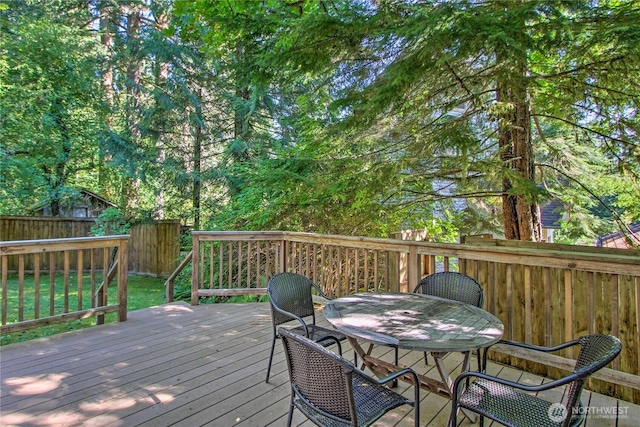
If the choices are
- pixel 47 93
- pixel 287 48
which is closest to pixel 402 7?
pixel 287 48

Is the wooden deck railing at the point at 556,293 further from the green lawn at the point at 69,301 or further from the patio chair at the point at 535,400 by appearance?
the green lawn at the point at 69,301

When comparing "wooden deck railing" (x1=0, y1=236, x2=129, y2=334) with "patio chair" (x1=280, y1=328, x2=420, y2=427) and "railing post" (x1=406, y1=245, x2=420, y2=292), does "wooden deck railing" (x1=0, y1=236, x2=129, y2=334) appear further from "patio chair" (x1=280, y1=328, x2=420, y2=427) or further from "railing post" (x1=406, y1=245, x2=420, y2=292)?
"railing post" (x1=406, y1=245, x2=420, y2=292)

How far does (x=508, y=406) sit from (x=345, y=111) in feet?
15.7

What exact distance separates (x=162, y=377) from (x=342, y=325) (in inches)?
67.4

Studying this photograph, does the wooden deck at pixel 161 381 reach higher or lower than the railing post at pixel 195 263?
lower

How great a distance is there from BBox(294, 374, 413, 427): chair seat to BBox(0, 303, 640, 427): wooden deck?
581mm

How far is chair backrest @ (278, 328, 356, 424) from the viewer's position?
4.79 feet

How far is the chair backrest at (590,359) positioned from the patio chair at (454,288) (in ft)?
3.01

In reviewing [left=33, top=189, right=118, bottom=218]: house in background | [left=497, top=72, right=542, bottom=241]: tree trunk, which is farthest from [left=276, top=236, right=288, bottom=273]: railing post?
[left=33, top=189, right=118, bottom=218]: house in background

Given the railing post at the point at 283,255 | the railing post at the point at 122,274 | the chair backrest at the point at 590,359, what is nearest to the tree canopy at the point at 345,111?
the railing post at the point at 283,255

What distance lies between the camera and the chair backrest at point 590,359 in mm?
1363

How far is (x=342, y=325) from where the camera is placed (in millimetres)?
2016

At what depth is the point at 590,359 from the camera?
1.57 meters

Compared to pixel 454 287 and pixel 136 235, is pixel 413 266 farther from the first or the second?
pixel 136 235
